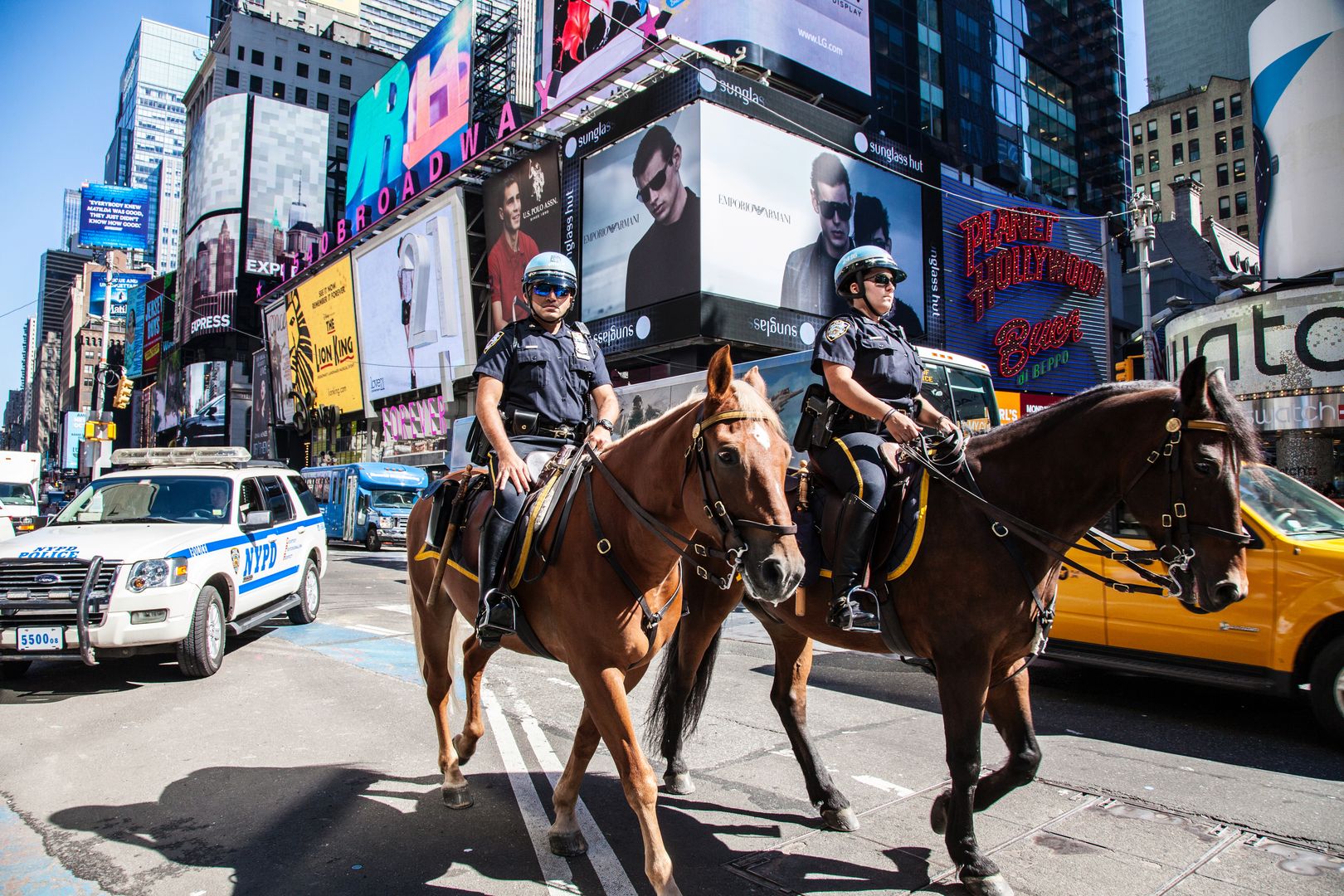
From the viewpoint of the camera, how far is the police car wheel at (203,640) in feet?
24.6

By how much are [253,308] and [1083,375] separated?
235ft

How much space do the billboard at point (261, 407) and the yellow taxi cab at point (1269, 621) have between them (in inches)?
2530

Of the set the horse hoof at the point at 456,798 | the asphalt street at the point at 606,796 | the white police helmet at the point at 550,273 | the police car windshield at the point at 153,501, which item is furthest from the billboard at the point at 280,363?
the horse hoof at the point at 456,798

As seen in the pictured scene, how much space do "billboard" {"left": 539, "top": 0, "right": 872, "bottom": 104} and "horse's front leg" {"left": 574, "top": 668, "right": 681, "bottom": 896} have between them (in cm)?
3121

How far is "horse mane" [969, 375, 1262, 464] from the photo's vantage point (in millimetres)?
3191

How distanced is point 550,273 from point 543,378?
0.57 m

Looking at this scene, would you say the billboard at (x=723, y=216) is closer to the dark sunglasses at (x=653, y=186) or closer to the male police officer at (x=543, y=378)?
the dark sunglasses at (x=653, y=186)

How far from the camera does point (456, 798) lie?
169 inches

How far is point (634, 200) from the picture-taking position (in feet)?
98.8

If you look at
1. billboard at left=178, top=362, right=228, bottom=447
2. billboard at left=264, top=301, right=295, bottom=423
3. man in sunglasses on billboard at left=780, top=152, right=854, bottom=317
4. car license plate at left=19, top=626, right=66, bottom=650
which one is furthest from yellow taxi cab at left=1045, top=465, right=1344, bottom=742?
billboard at left=178, top=362, right=228, bottom=447

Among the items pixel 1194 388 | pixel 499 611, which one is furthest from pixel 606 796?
pixel 1194 388

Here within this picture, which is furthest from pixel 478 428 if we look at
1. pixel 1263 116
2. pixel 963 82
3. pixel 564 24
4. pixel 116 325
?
pixel 116 325

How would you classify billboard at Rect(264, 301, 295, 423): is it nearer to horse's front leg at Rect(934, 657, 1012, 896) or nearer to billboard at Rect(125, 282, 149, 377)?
billboard at Rect(125, 282, 149, 377)

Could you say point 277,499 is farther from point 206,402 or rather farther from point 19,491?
point 206,402
